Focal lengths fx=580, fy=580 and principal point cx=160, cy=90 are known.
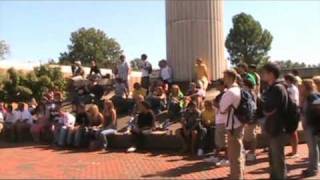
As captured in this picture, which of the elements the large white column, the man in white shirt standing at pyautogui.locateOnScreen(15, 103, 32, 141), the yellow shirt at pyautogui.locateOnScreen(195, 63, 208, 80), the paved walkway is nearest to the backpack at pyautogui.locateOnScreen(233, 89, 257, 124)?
the paved walkway

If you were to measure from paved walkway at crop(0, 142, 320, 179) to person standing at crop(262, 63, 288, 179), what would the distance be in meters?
1.14

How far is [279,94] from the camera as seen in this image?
8.64 m

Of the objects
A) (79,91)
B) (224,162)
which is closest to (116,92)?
(79,91)

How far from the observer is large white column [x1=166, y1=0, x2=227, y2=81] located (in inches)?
758

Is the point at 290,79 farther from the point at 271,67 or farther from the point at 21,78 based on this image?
the point at 21,78

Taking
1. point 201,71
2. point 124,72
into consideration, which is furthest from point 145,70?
point 201,71

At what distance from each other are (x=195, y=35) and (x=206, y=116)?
21.6ft

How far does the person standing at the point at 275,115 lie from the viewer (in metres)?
8.66

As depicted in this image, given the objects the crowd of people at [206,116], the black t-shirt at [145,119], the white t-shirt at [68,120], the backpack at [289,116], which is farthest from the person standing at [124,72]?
the backpack at [289,116]

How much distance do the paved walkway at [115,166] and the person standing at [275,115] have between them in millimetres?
1144

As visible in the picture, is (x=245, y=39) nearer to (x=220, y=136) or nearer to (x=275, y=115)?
(x=220, y=136)

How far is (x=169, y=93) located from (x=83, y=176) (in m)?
7.13

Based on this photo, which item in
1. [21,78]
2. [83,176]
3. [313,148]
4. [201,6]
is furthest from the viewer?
[21,78]

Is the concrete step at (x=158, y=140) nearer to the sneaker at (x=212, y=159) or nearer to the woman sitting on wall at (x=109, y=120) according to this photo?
the woman sitting on wall at (x=109, y=120)
